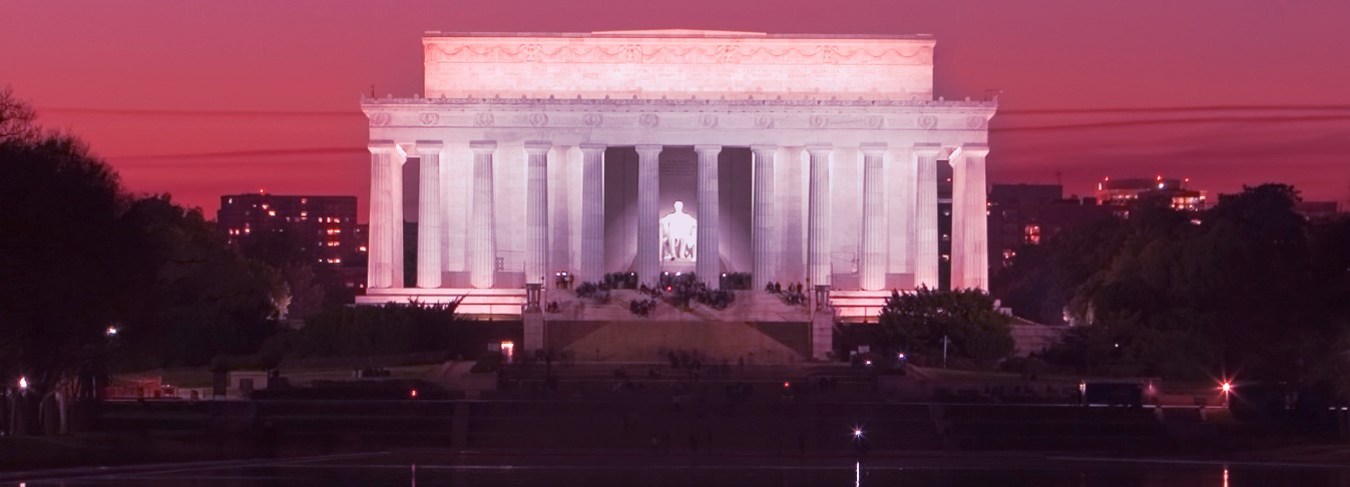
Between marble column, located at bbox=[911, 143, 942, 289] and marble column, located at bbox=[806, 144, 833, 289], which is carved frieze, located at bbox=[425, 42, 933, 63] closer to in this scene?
marble column, located at bbox=[806, 144, 833, 289]

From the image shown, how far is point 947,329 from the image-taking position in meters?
112

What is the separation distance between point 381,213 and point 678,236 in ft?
52.3

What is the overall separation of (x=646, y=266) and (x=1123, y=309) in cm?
2505

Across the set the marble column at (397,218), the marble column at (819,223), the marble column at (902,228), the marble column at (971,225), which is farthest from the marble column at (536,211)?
the marble column at (971,225)

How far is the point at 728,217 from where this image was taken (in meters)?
137

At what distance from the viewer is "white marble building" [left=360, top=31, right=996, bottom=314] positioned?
127875 mm

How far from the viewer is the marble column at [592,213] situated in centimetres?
12888

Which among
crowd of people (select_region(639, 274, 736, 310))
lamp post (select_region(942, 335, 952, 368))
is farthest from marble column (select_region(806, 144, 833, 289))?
lamp post (select_region(942, 335, 952, 368))

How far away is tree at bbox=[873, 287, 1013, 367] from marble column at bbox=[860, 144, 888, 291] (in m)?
12.4

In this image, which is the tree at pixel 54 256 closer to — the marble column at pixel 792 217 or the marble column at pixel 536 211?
the marble column at pixel 536 211

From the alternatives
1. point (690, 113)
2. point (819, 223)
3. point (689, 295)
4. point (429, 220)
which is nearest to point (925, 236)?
point (819, 223)

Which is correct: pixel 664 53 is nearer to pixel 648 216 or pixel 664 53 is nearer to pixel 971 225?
pixel 648 216

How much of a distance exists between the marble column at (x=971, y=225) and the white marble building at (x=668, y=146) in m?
0.11

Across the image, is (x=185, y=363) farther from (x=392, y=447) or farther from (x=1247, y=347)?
(x=1247, y=347)
